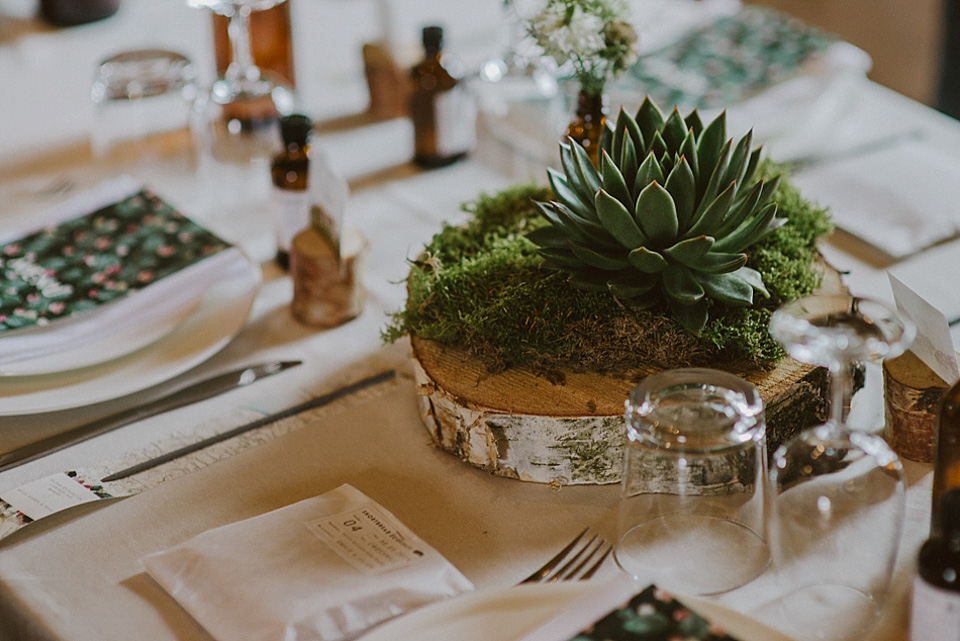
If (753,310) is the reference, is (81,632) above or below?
below

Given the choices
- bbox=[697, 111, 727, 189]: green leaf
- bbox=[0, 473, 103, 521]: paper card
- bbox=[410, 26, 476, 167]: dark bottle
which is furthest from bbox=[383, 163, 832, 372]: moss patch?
bbox=[410, 26, 476, 167]: dark bottle

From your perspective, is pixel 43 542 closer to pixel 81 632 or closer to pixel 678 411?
pixel 81 632

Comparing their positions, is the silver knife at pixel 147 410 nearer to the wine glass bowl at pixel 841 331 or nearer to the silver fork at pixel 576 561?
the silver fork at pixel 576 561

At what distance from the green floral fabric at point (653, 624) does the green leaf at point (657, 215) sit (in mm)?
323

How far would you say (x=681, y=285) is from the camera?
2.77ft

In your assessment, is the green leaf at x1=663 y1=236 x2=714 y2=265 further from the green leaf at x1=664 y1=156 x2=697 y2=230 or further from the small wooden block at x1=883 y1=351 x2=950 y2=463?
the small wooden block at x1=883 y1=351 x2=950 y2=463

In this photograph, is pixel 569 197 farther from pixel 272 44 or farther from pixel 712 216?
pixel 272 44

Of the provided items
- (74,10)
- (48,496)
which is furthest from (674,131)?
(74,10)

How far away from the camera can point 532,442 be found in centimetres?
86

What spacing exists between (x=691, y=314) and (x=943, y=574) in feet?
1.03

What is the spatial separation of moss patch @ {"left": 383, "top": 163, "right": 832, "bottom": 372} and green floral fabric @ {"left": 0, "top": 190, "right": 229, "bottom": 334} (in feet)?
1.10

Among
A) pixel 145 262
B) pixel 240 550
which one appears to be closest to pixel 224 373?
pixel 145 262

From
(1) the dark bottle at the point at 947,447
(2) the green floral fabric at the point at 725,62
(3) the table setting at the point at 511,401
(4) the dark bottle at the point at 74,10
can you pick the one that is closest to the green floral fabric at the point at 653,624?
(3) the table setting at the point at 511,401

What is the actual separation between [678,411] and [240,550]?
0.35 m
